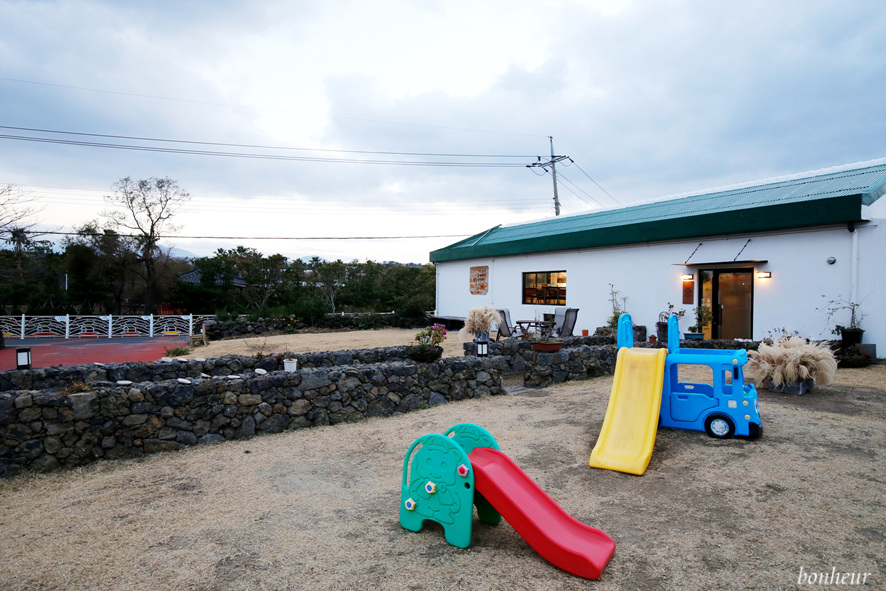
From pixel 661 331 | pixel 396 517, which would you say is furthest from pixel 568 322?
pixel 396 517

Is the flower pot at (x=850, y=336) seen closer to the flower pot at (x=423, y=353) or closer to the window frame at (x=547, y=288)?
the window frame at (x=547, y=288)

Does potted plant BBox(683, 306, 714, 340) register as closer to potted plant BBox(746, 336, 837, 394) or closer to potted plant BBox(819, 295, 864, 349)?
potted plant BBox(819, 295, 864, 349)

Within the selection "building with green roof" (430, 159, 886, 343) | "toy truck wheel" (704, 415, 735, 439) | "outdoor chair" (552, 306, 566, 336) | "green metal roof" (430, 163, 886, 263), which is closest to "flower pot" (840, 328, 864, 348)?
"building with green roof" (430, 159, 886, 343)

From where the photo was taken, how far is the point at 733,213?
10664 mm

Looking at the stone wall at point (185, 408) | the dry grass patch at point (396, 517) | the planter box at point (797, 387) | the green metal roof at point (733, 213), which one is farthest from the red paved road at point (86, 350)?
the planter box at point (797, 387)

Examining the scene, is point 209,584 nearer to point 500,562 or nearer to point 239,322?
point 500,562

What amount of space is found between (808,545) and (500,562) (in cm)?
175

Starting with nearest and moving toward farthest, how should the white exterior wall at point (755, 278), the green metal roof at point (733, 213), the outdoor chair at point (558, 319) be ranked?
the white exterior wall at point (755, 278) → the green metal roof at point (733, 213) → the outdoor chair at point (558, 319)

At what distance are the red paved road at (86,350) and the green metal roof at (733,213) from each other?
11447mm

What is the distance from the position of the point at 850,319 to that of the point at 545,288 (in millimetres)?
7951

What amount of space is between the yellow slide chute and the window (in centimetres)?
1030

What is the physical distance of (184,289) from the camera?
25203mm

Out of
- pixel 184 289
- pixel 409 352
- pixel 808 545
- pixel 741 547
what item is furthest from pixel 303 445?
pixel 184 289

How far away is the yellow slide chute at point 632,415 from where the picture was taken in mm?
4113
